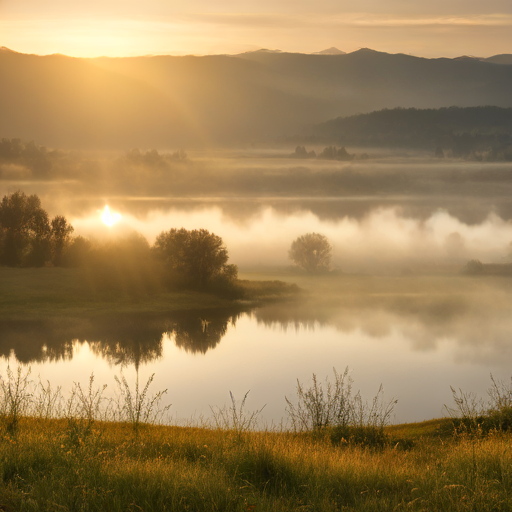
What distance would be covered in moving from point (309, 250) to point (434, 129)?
105291 millimetres

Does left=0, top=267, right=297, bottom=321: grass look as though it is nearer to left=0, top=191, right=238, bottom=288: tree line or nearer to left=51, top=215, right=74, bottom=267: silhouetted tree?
left=0, top=191, right=238, bottom=288: tree line

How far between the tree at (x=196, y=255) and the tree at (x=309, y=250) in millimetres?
24434

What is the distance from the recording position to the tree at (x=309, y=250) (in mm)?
107750

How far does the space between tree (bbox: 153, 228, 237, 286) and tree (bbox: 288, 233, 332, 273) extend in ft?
80.2

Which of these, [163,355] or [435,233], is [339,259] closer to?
[435,233]

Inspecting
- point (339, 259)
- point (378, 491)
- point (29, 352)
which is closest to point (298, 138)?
point (339, 259)

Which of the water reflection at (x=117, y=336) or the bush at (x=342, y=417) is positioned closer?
the bush at (x=342, y=417)

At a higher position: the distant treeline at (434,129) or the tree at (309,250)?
the distant treeline at (434,129)

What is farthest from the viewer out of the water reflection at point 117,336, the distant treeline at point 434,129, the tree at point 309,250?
the distant treeline at point 434,129

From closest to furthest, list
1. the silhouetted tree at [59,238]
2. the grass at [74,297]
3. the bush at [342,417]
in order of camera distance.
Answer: the bush at [342,417], the grass at [74,297], the silhouetted tree at [59,238]

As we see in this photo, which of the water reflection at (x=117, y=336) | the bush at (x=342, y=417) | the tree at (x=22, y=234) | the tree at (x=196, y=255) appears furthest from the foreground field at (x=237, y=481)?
the tree at (x=22, y=234)

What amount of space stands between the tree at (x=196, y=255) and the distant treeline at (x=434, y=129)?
105791 mm

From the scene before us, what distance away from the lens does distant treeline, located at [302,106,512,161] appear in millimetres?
182500

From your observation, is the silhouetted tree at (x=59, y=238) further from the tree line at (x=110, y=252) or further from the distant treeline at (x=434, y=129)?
the distant treeline at (x=434, y=129)
